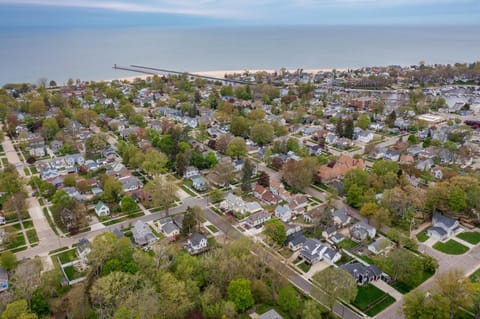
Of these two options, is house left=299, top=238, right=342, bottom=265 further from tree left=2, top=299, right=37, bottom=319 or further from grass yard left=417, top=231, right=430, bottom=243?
tree left=2, top=299, right=37, bottom=319

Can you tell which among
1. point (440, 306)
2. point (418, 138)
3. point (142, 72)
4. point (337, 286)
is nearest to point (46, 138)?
point (337, 286)

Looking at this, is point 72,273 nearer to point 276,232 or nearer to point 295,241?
point 276,232

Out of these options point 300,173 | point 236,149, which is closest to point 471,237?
point 300,173

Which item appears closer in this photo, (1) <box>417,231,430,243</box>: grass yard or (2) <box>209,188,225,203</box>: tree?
(1) <box>417,231,430,243</box>: grass yard

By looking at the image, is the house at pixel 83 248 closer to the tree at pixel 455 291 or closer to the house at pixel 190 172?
the house at pixel 190 172

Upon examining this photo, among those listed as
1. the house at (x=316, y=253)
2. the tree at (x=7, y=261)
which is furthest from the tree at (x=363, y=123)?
the tree at (x=7, y=261)

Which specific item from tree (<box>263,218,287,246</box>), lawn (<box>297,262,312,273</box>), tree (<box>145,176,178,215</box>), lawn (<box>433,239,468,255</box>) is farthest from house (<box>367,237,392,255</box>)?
tree (<box>145,176,178,215</box>)
